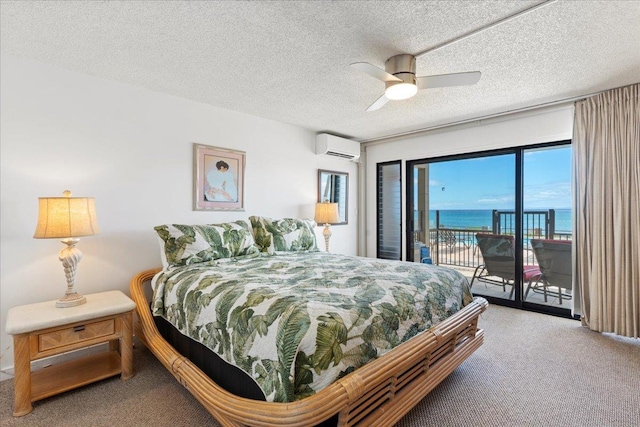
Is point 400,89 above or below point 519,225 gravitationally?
above

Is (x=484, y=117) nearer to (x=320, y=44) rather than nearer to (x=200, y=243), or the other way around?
(x=320, y=44)

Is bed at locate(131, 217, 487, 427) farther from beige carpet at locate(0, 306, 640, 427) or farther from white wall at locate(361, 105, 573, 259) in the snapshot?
white wall at locate(361, 105, 573, 259)

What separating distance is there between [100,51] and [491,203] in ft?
14.5

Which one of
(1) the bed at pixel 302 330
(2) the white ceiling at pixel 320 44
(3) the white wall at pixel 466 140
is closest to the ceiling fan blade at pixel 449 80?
(2) the white ceiling at pixel 320 44

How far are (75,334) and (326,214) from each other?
289cm

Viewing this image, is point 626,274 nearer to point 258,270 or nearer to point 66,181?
point 258,270

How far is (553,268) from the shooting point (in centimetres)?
366

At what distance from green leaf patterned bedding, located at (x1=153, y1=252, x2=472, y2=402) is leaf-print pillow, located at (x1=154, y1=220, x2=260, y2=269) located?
0.11 metres

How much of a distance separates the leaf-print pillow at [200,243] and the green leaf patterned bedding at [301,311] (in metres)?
0.11

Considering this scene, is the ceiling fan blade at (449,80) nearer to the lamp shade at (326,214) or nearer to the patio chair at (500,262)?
the lamp shade at (326,214)

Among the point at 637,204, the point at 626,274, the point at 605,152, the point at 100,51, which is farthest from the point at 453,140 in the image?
the point at 100,51

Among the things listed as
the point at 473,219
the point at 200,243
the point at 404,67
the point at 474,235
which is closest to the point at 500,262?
the point at 474,235

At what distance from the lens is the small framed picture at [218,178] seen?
3264mm

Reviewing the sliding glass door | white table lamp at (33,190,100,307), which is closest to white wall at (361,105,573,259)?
the sliding glass door
